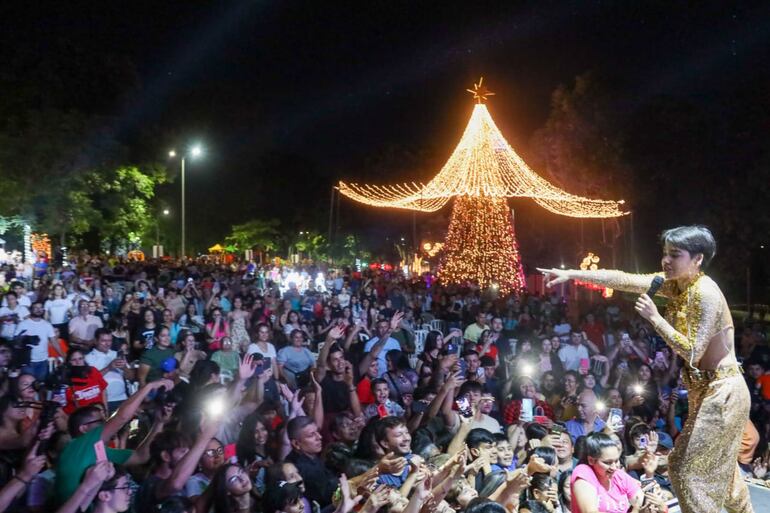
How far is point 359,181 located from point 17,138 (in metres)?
25.6

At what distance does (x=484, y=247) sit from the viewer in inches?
797

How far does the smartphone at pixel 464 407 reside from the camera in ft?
21.5

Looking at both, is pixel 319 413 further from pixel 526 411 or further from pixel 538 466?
pixel 538 466

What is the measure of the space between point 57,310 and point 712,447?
28.6 feet

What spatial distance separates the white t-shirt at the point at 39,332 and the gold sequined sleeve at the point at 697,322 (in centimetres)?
714

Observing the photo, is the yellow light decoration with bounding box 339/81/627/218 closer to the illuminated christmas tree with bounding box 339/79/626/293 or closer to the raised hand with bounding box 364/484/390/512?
the illuminated christmas tree with bounding box 339/79/626/293

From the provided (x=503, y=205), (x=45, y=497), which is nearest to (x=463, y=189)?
(x=503, y=205)

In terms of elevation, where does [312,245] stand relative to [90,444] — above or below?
above

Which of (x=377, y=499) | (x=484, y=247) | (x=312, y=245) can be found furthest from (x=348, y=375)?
(x=312, y=245)

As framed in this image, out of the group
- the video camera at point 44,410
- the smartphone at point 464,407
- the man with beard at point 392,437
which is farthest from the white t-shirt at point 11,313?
the man with beard at point 392,437

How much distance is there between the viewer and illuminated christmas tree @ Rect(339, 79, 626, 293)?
1733 cm

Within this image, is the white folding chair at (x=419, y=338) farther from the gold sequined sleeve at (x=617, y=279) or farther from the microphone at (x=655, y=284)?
the microphone at (x=655, y=284)

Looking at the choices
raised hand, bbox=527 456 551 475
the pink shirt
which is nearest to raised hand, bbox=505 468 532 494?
the pink shirt

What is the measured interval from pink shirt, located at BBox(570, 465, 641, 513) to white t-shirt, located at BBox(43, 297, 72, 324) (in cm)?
783
